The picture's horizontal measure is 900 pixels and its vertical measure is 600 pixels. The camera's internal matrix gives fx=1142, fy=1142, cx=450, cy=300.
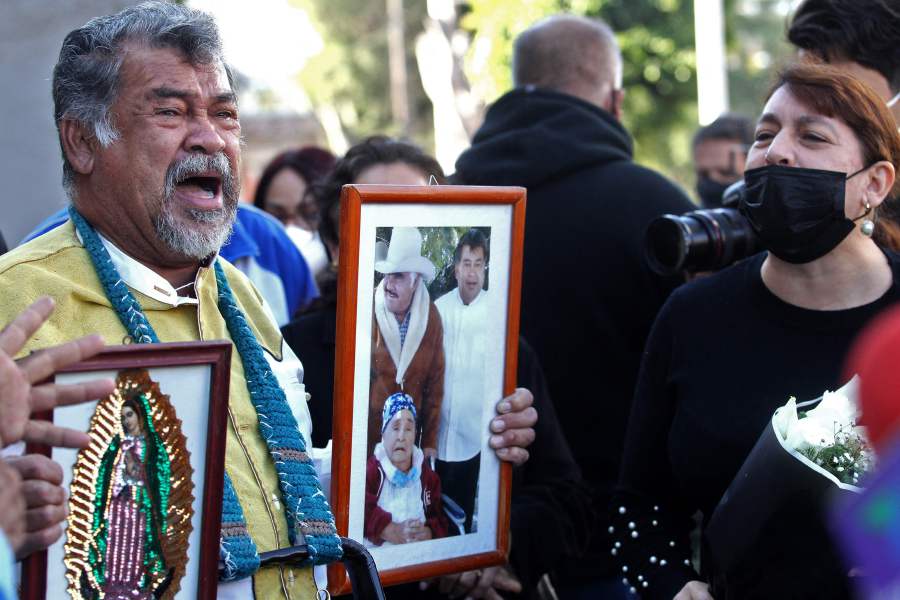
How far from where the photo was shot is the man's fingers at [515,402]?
2.69 metres

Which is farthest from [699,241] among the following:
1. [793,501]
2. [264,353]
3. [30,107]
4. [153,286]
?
[30,107]

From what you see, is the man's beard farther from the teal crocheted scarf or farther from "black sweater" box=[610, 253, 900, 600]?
"black sweater" box=[610, 253, 900, 600]

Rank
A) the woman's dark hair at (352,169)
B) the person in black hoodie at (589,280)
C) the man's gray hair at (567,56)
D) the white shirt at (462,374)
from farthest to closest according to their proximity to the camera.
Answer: the man's gray hair at (567,56) → the person in black hoodie at (589,280) → the woman's dark hair at (352,169) → the white shirt at (462,374)

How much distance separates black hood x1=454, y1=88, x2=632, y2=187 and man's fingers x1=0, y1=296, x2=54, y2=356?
222 cm

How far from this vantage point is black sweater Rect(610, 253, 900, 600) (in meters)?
2.71

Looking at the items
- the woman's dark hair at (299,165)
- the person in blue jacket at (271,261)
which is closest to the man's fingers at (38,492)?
the person in blue jacket at (271,261)

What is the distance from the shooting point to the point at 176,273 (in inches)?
99.6

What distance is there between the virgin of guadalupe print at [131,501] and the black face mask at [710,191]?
4180 millimetres

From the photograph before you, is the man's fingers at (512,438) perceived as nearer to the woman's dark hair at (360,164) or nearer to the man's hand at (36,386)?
the woman's dark hair at (360,164)

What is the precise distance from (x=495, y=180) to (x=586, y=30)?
80 centimetres

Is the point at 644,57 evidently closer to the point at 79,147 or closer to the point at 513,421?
the point at 513,421

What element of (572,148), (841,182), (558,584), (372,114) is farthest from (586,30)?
(372,114)

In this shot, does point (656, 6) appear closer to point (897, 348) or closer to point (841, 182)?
point (841, 182)

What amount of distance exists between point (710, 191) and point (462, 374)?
3.66 metres
